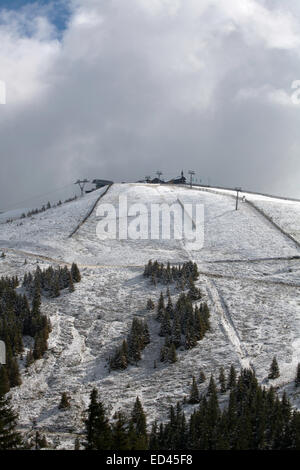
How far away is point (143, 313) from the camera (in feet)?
160

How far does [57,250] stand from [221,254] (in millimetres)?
23591

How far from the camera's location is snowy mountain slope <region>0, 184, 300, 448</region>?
3619 cm

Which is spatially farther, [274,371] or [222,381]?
[274,371]

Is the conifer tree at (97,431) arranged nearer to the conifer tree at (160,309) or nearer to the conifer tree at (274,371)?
the conifer tree at (274,371)

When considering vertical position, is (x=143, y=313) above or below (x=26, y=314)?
below

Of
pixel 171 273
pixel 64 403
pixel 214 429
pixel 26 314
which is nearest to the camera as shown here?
pixel 214 429

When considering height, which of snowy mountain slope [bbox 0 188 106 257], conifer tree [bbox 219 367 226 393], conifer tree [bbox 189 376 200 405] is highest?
snowy mountain slope [bbox 0 188 106 257]

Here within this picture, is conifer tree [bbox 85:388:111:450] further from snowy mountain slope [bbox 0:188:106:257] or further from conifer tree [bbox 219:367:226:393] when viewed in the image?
snowy mountain slope [bbox 0:188:106:257]

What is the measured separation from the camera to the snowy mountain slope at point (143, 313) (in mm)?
36188

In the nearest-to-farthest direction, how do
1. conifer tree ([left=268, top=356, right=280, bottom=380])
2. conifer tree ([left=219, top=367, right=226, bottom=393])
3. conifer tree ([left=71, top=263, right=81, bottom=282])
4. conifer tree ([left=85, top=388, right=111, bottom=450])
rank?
conifer tree ([left=85, top=388, right=111, bottom=450]) < conifer tree ([left=219, top=367, right=226, bottom=393]) < conifer tree ([left=268, top=356, right=280, bottom=380]) < conifer tree ([left=71, top=263, right=81, bottom=282])

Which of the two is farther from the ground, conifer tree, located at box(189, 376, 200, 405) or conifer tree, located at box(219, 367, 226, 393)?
conifer tree, located at box(219, 367, 226, 393)

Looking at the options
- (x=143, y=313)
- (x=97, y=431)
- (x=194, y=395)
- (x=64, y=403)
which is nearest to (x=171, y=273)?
(x=143, y=313)

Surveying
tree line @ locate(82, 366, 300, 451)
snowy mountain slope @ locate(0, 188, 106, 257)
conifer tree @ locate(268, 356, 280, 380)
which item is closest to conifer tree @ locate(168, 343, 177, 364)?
conifer tree @ locate(268, 356, 280, 380)

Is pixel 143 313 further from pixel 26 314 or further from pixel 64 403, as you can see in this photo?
pixel 64 403
